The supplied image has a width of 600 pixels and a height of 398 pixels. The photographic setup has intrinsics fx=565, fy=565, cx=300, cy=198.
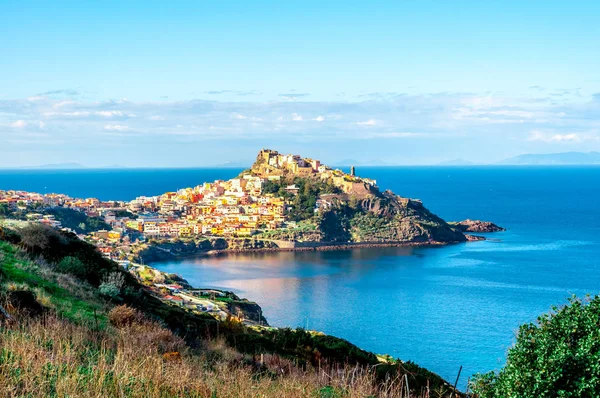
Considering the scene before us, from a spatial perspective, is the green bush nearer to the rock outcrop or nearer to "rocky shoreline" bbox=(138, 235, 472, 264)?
"rocky shoreline" bbox=(138, 235, 472, 264)

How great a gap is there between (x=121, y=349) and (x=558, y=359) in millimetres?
4178

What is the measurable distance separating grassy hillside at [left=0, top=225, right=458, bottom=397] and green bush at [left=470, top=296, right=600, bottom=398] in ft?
2.75

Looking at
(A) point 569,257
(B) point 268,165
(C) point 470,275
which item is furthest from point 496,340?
(B) point 268,165

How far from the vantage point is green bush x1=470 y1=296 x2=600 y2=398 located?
5.45 meters

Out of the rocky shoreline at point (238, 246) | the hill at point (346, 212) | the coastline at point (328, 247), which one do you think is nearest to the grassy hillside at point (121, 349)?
the rocky shoreline at point (238, 246)

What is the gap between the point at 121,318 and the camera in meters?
5.60

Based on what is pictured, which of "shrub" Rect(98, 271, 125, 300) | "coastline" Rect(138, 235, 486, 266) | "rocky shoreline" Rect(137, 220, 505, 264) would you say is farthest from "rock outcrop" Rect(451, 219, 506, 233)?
"shrub" Rect(98, 271, 125, 300)

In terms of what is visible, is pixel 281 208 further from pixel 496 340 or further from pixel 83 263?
pixel 83 263

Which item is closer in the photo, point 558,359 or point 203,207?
point 558,359

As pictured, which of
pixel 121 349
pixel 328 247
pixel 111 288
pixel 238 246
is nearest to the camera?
pixel 121 349

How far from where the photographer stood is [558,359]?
5539 millimetres

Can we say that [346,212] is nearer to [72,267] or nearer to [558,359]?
[72,267]

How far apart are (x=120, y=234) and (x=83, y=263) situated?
4012 centimetres

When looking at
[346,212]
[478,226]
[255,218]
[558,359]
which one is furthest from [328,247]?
[558,359]
